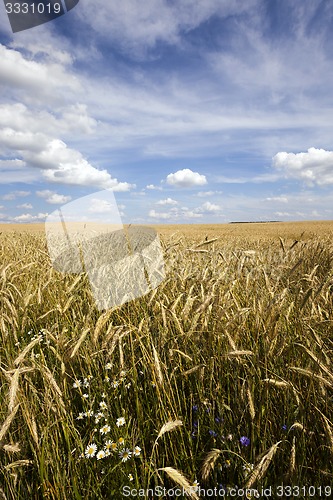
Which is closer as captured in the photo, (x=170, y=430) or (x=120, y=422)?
(x=170, y=430)

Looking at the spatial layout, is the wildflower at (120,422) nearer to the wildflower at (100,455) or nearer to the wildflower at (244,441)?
the wildflower at (100,455)

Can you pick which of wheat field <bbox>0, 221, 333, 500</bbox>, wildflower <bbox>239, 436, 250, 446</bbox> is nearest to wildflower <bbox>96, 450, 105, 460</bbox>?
wheat field <bbox>0, 221, 333, 500</bbox>

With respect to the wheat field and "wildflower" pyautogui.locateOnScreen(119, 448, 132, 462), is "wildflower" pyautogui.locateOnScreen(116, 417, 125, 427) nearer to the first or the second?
the wheat field

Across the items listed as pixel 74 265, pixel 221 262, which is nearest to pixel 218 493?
pixel 221 262

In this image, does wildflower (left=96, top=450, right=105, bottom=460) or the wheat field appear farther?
wildflower (left=96, top=450, right=105, bottom=460)

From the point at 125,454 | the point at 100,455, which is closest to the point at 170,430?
the point at 125,454

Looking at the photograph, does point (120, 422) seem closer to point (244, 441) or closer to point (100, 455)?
point (100, 455)

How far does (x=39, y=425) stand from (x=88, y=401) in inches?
12.7

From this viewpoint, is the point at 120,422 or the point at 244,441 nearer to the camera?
the point at 244,441

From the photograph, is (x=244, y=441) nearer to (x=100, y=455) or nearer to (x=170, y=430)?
(x=170, y=430)

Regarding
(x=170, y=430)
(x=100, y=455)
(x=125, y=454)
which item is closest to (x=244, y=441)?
(x=170, y=430)

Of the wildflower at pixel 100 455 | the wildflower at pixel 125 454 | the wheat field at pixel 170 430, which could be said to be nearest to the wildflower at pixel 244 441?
the wheat field at pixel 170 430

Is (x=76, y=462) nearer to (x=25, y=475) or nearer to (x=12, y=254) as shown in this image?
(x=25, y=475)

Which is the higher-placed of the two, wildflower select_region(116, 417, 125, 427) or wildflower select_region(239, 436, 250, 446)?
wildflower select_region(116, 417, 125, 427)
